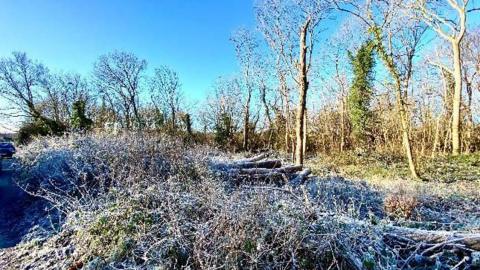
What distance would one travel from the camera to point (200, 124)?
1049 inches

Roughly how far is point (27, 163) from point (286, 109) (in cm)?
1570

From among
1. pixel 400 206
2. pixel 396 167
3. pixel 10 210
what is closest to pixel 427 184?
pixel 396 167

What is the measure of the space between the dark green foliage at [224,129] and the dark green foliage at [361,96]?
8.19 m

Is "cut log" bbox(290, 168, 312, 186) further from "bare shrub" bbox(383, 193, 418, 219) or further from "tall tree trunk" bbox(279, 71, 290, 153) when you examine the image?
"tall tree trunk" bbox(279, 71, 290, 153)

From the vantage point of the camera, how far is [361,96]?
2097cm

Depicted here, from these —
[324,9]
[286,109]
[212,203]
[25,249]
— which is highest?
[324,9]

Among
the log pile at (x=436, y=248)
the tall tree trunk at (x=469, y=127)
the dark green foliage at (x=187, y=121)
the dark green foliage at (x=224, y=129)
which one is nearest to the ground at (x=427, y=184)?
the log pile at (x=436, y=248)

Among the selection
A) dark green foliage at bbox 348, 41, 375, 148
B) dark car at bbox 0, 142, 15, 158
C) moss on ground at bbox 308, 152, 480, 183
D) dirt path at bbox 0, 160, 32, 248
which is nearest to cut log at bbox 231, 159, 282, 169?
moss on ground at bbox 308, 152, 480, 183

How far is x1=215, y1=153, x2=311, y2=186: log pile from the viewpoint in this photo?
29.7 ft

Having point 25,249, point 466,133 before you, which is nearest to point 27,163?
point 25,249

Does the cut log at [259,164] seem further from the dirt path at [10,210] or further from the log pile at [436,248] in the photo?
the log pile at [436,248]

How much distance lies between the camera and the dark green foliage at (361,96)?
2116 centimetres

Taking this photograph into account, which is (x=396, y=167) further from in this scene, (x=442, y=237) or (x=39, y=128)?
(x=39, y=128)

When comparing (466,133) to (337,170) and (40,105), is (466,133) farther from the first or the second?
(40,105)
